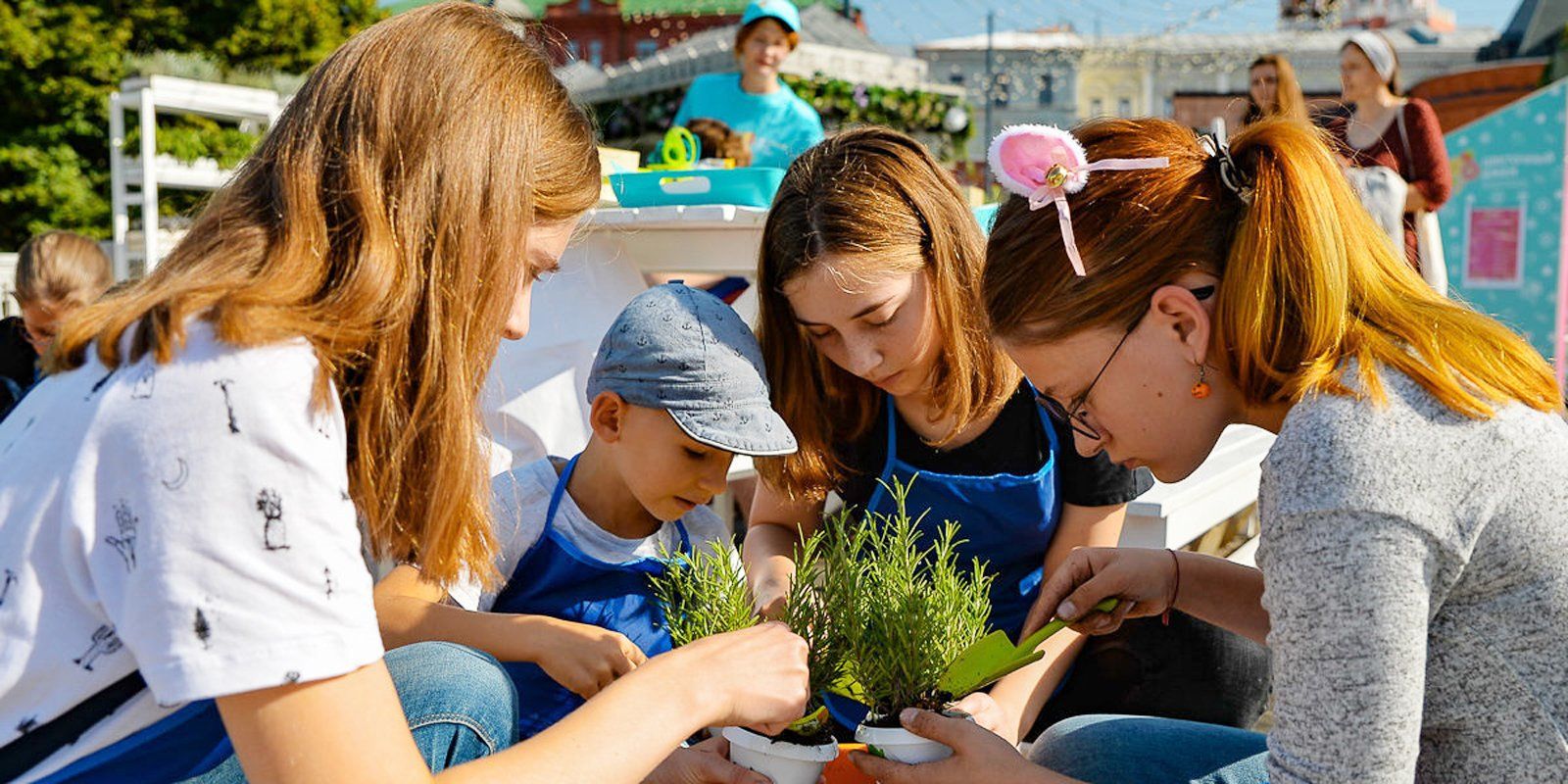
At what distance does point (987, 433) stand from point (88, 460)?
1584 millimetres

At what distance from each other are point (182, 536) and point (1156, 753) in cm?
131

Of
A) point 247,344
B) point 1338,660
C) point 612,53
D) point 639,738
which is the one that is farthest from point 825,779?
point 612,53

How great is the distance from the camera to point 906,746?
5.18 ft

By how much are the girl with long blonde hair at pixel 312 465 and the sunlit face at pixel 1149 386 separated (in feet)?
1.55

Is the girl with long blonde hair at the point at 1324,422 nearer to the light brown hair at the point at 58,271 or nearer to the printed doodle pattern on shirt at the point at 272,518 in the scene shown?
the printed doodle pattern on shirt at the point at 272,518

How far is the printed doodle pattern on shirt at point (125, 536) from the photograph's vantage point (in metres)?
1.11

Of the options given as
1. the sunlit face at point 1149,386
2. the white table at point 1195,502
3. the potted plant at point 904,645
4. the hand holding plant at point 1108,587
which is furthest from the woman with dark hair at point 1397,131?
the potted plant at point 904,645

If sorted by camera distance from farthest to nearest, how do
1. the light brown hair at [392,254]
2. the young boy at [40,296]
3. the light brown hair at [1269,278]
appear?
the young boy at [40,296] → the light brown hair at [1269,278] → the light brown hair at [392,254]

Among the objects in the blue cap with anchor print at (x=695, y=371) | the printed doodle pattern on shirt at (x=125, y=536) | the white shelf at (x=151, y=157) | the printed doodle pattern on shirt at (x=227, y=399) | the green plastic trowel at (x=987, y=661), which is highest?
the printed doodle pattern on shirt at (x=227, y=399)

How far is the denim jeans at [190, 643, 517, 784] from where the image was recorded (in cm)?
153

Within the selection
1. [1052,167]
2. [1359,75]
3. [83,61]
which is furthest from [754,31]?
[83,61]

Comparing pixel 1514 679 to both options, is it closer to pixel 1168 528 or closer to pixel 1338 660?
pixel 1338 660

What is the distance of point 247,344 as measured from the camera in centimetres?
116

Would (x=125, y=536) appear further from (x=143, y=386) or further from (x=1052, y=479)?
(x=1052, y=479)
